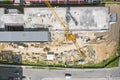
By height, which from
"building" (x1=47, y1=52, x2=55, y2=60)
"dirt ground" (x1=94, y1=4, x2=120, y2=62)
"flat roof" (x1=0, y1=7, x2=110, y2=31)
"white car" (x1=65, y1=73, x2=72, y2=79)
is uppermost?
"flat roof" (x1=0, y1=7, x2=110, y2=31)

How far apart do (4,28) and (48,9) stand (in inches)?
153

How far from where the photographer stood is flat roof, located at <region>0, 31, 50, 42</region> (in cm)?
2700

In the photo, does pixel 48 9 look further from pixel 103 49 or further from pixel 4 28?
pixel 103 49

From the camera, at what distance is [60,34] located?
91.8 ft

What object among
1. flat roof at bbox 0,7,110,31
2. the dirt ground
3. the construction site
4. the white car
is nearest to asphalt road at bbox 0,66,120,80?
the white car

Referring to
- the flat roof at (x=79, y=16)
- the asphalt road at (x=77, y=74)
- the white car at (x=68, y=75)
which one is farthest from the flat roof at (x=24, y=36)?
the white car at (x=68, y=75)

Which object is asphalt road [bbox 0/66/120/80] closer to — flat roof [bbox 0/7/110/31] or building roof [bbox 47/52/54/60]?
building roof [bbox 47/52/54/60]

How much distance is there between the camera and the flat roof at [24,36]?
88.6ft

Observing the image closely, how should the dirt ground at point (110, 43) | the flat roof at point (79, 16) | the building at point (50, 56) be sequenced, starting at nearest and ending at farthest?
the flat roof at point (79, 16) → the dirt ground at point (110, 43) → the building at point (50, 56)

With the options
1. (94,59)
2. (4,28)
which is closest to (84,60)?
(94,59)

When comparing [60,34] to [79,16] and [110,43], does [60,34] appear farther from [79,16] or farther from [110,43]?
[110,43]

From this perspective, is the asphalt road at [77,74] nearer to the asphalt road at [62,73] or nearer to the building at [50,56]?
the asphalt road at [62,73]

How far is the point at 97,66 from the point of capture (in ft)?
92.2

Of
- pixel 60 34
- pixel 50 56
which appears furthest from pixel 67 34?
pixel 50 56
